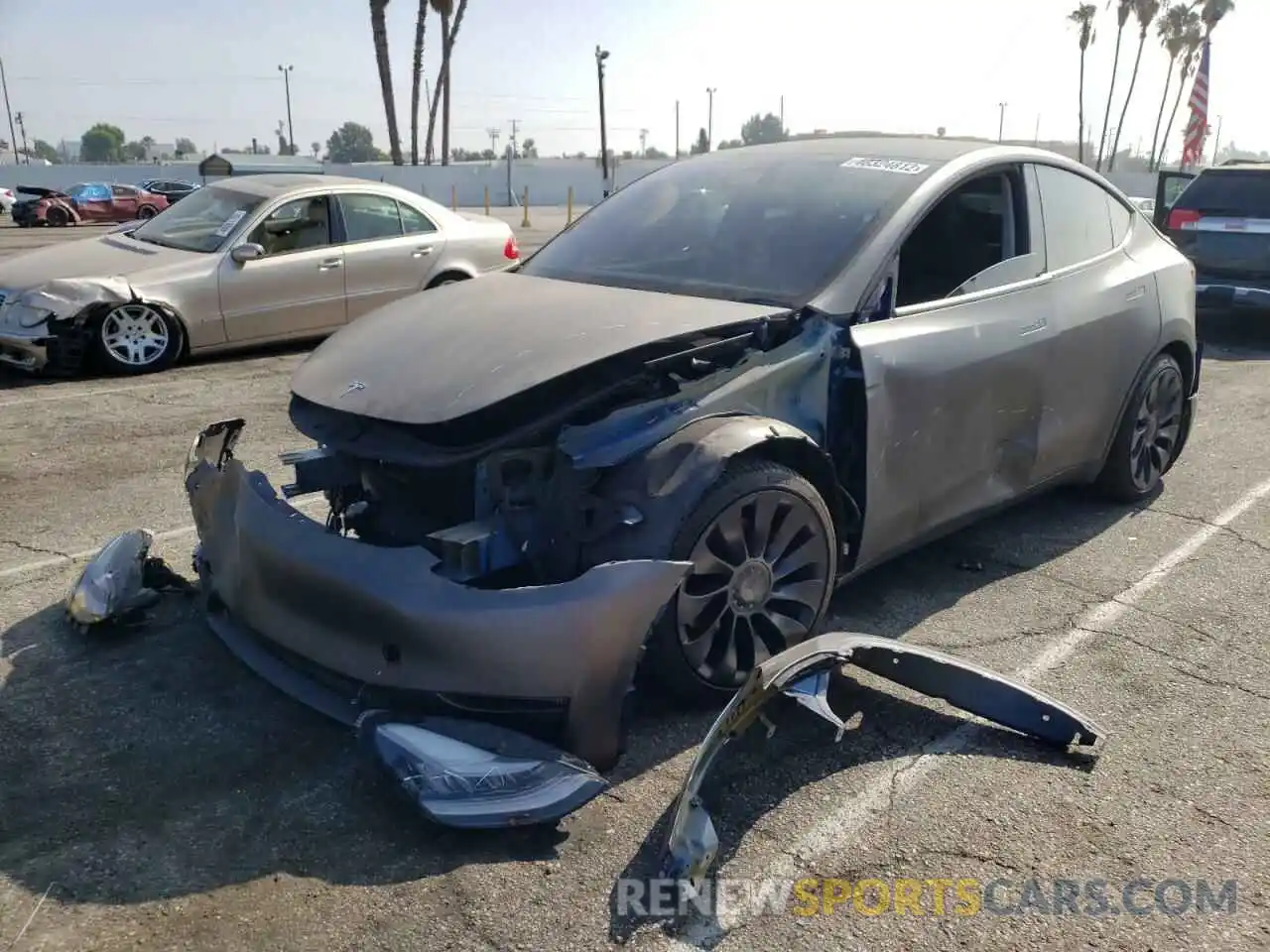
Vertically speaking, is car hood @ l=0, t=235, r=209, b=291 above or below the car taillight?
below

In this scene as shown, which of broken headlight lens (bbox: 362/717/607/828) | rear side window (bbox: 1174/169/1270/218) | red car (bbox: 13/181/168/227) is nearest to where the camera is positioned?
broken headlight lens (bbox: 362/717/607/828)

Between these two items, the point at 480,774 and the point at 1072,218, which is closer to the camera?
the point at 480,774

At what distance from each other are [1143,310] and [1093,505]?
3.31ft

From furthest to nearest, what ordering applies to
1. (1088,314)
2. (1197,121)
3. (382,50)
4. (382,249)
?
(382,50) → (1197,121) → (382,249) → (1088,314)

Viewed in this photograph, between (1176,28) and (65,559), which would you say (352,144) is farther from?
(65,559)

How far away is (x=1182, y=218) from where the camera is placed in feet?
34.2

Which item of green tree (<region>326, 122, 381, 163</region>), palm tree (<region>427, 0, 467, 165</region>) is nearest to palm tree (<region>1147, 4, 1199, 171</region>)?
palm tree (<region>427, 0, 467, 165</region>)

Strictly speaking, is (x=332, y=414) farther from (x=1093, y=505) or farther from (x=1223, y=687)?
(x=1093, y=505)

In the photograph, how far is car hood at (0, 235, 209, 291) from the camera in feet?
26.6

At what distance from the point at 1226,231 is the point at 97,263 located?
9788 millimetres

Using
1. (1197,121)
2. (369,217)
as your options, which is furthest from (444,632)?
(1197,121)

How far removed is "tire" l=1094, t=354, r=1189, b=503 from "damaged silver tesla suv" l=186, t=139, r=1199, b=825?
1.93 feet

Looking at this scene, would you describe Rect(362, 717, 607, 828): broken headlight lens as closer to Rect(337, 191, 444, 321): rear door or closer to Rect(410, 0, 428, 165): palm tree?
Rect(337, 191, 444, 321): rear door

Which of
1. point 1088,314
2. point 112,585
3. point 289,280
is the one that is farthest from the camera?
point 289,280
